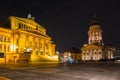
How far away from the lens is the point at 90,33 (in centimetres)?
16125

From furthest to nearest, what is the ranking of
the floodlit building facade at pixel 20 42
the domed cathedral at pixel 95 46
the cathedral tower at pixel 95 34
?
the cathedral tower at pixel 95 34 < the domed cathedral at pixel 95 46 < the floodlit building facade at pixel 20 42

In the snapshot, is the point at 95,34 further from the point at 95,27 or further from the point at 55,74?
the point at 55,74

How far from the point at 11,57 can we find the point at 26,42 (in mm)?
11024

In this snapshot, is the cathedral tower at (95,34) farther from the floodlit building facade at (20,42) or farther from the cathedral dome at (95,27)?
the floodlit building facade at (20,42)

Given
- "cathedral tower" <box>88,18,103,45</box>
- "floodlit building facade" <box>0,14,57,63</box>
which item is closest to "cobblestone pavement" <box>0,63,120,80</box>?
"floodlit building facade" <box>0,14,57,63</box>

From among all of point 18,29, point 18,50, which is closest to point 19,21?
point 18,29

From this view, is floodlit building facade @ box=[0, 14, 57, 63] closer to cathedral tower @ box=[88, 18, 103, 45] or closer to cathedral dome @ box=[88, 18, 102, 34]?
cathedral tower @ box=[88, 18, 103, 45]

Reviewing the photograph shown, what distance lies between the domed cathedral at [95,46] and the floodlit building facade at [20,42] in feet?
259

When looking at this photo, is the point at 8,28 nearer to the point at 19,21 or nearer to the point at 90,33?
the point at 19,21

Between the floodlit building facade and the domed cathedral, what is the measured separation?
7888cm

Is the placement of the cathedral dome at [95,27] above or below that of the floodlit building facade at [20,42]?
above

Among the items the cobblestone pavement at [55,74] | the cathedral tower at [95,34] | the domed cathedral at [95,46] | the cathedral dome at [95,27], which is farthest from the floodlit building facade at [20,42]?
the cathedral dome at [95,27]

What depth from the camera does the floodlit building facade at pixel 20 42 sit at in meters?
57.1

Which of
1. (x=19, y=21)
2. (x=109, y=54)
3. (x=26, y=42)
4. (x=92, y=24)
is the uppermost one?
(x=92, y=24)
